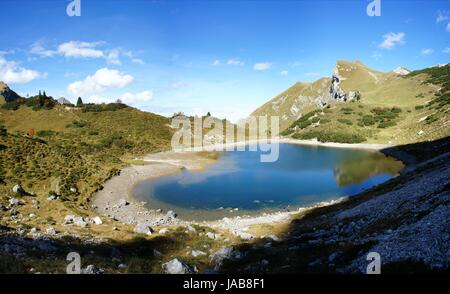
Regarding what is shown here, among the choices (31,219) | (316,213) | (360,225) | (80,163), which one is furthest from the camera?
(80,163)

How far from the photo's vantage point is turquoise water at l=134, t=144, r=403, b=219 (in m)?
49.3

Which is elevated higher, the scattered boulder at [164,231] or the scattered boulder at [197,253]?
the scattered boulder at [164,231]

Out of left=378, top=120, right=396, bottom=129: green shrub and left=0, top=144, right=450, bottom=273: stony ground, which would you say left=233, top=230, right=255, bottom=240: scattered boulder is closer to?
left=0, top=144, right=450, bottom=273: stony ground

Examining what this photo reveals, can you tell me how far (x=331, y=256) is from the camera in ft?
72.3

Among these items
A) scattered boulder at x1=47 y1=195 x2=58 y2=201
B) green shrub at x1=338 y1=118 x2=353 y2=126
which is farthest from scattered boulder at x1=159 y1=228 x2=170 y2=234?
green shrub at x1=338 y1=118 x2=353 y2=126

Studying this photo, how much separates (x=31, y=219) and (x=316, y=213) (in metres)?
32.7

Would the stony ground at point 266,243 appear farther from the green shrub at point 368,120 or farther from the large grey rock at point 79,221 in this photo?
the green shrub at point 368,120

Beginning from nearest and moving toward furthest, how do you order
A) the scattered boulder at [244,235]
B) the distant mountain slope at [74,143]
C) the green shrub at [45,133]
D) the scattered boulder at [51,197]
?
the scattered boulder at [244,235]
the scattered boulder at [51,197]
the distant mountain slope at [74,143]
the green shrub at [45,133]

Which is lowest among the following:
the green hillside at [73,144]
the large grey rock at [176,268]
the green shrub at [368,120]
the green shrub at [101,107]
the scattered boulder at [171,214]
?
the scattered boulder at [171,214]

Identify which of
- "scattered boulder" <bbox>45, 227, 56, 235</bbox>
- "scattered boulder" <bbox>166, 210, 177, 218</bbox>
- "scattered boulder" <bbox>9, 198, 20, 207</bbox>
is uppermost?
"scattered boulder" <bbox>9, 198, 20, 207</bbox>

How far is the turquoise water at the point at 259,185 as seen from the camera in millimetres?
49281

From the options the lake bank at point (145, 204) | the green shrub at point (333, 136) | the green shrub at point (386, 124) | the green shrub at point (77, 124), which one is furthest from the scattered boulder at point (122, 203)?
the green shrub at point (386, 124)
